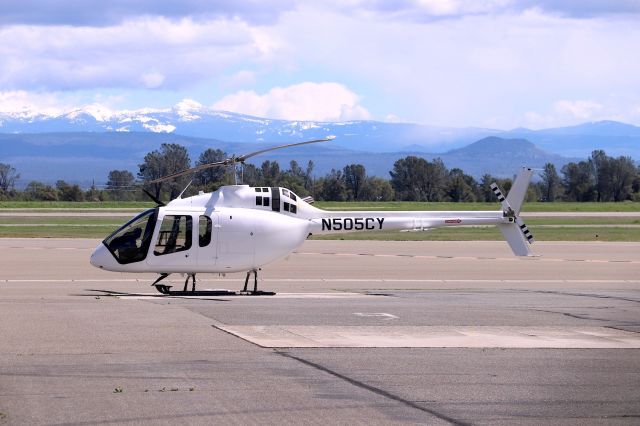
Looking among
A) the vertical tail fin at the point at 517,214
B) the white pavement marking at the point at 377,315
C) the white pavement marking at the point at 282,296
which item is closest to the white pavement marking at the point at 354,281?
the vertical tail fin at the point at 517,214

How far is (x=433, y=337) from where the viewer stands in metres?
15.9

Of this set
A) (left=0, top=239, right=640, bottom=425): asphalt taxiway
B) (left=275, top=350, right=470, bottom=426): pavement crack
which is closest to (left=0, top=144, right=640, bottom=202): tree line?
(left=0, top=239, right=640, bottom=425): asphalt taxiway

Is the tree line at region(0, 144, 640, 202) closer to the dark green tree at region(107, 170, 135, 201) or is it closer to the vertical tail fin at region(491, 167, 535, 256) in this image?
the dark green tree at region(107, 170, 135, 201)

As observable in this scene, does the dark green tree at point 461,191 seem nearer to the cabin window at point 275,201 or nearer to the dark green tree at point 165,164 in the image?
the dark green tree at point 165,164

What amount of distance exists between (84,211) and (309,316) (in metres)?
57.7

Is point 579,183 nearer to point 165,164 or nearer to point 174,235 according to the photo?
point 165,164

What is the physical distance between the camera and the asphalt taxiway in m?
→ 10.5

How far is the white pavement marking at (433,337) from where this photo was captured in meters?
15.1

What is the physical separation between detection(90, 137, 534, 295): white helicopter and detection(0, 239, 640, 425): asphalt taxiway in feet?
2.88

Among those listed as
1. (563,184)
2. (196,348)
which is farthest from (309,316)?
(563,184)

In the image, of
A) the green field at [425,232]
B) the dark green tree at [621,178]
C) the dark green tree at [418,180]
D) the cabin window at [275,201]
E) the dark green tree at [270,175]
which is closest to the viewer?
the cabin window at [275,201]

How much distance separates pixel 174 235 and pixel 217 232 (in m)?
0.94

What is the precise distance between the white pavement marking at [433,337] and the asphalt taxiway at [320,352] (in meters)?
0.04

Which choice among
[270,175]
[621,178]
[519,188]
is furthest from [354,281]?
[621,178]
